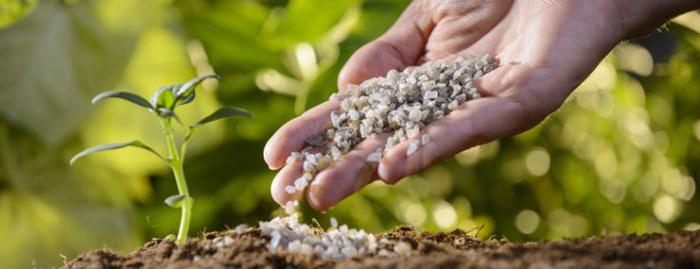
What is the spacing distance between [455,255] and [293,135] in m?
0.34

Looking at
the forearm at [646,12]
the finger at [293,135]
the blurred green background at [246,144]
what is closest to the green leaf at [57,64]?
the blurred green background at [246,144]

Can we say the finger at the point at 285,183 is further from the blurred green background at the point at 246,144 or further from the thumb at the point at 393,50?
the blurred green background at the point at 246,144

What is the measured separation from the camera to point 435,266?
774 millimetres

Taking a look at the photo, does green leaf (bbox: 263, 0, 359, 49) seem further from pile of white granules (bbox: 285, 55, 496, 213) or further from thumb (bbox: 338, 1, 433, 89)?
pile of white granules (bbox: 285, 55, 496, 213)

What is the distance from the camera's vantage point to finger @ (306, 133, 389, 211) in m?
1.01

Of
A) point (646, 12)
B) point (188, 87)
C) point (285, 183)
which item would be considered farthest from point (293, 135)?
point (646, 12)

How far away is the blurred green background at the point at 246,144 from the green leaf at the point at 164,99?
35.9 inches

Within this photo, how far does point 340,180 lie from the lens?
40.1 inches

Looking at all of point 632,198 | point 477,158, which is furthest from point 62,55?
point 632,198

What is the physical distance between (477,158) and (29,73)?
923 mm

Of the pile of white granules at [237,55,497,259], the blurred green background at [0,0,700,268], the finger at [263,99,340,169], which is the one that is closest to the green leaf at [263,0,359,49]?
the blurred green background at [0,0,700,268]

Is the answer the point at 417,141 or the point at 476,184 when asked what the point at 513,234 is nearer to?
the point at 476,184

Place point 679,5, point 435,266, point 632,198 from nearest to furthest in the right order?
point 435,266 < point 679,5 < point 632,198

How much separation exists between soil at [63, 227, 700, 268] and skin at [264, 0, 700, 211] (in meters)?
0.10
